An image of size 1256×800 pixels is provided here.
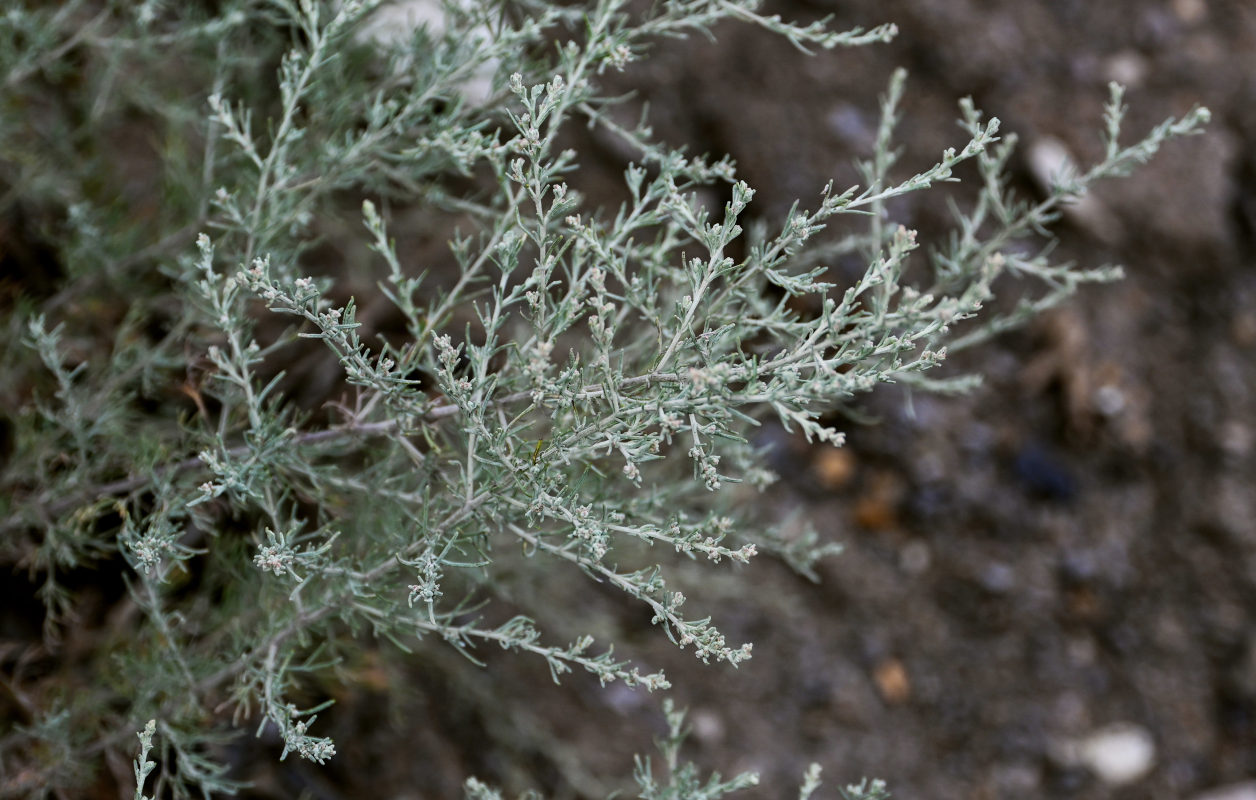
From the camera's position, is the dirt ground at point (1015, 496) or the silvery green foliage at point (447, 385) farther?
the dirt ground at point (1015, 496)

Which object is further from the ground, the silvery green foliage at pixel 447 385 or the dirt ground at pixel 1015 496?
the silvery green foliage at pixel 447 385

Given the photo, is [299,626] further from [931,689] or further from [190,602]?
[931,689]

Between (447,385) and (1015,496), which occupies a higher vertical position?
(447,385)

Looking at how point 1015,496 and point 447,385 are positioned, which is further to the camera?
point 1015,496

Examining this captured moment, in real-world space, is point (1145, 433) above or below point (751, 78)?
below

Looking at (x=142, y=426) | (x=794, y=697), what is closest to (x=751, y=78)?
(x=794, y=697)
